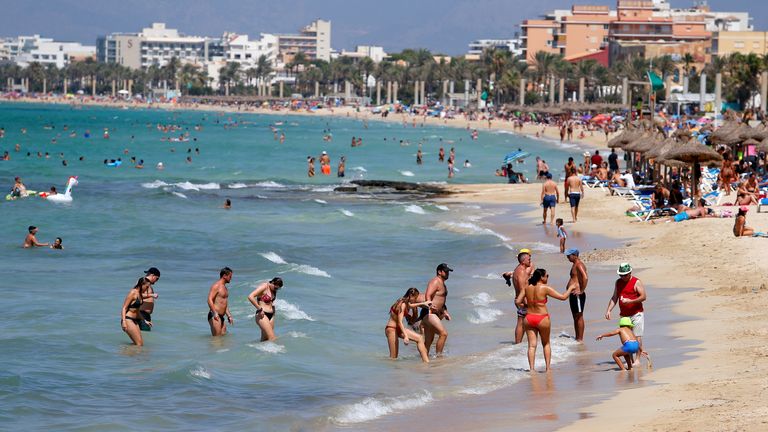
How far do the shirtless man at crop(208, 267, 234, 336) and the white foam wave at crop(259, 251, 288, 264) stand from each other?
26.6 ft

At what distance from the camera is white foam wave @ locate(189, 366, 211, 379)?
13.7 metres

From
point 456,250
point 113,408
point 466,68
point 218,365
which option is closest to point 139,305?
point 218,365

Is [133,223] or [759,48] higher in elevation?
[759,48]

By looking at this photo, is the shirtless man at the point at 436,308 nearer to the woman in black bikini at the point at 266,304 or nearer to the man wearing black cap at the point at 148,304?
the woman in black bikini at the point at 266,304

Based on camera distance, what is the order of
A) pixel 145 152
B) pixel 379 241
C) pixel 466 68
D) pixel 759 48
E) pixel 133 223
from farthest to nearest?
1. pixel 466 68
2. pixel 759 48
3. pixel 145 152
4. pixel 133 223
5. pixel 379 241

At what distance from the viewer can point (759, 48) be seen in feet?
377

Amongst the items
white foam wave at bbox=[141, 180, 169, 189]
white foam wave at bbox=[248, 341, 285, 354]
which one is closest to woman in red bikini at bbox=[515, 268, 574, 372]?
white foam wave at bbox=[248, 341, 285, 354]

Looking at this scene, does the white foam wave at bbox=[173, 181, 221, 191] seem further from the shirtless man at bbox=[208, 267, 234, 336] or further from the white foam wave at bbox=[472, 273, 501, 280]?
the shirtless man at bbox=[208, 267, 234, 336]

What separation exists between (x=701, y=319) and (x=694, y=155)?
12015mm

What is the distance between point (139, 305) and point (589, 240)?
42.6ft

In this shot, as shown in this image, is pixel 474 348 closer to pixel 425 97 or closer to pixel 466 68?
pixel 466 68

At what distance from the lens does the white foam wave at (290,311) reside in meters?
17.9

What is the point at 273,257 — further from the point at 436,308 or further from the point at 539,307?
the point at 539,307

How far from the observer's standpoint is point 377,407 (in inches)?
480
